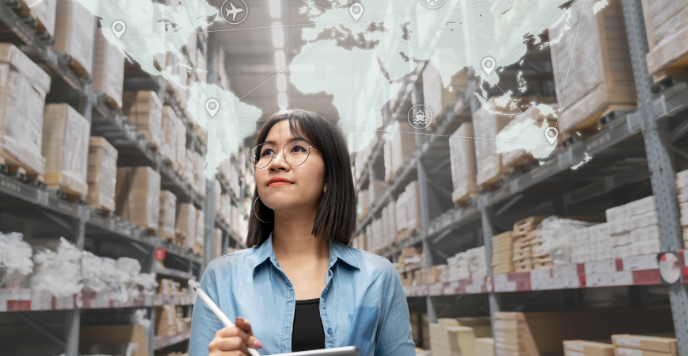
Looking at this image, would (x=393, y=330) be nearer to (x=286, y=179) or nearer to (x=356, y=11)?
(x=286, y=179)

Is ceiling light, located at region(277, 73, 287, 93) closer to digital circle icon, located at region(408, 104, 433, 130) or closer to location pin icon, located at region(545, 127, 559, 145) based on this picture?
digital circle icon, located at region(408, 104, 433, 130)

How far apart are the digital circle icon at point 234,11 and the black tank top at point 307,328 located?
11.2 feet

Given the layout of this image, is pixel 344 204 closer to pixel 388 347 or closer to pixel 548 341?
pixel 388 347

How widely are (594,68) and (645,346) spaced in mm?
1339

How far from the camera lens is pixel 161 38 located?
4.69m

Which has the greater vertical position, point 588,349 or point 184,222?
point 184,222

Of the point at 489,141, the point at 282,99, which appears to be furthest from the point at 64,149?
the point at 282,99

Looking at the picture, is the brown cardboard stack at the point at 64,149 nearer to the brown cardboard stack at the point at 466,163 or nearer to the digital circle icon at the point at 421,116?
the brown cardboard stack at the point at 466,163

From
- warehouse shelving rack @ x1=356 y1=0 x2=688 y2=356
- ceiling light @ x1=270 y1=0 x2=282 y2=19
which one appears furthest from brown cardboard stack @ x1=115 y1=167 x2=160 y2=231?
warehouse shelving rack @ x1=356 y1=0 x2=688 y2=356

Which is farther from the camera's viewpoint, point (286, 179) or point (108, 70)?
point (108, 70)

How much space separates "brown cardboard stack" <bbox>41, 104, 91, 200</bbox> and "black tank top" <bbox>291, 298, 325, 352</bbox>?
2356 millimetres

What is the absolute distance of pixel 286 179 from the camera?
1193mm

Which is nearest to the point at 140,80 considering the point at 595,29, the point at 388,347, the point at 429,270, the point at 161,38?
the point at 161,38

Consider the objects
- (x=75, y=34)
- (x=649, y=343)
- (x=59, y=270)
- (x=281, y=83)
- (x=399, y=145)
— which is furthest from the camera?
(x=281, y=83)
